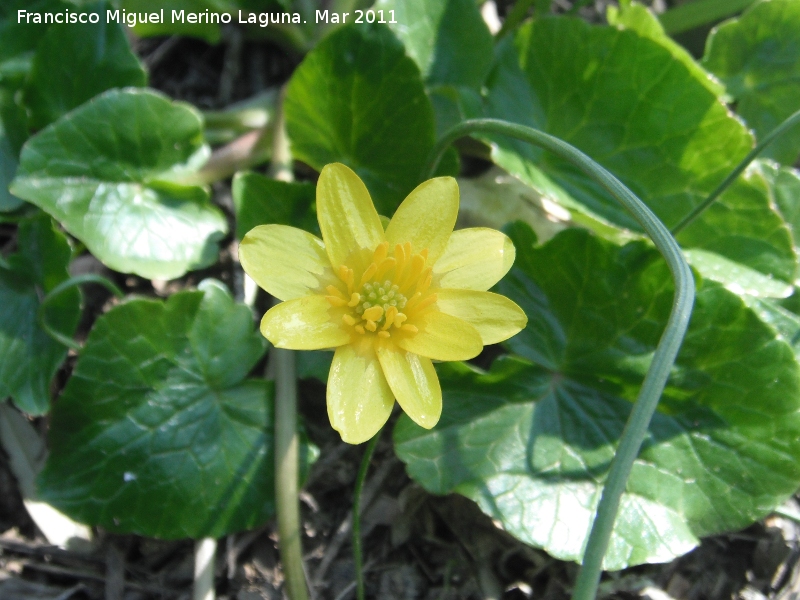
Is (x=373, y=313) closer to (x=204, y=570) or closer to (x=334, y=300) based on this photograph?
(x=334, y=300)

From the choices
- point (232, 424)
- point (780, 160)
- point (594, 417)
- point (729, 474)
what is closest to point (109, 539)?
point (232, 424)

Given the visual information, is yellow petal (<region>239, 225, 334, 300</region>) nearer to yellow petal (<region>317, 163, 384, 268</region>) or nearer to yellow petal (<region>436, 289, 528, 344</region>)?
yellow petal (<region>317, 163, 384, 268</region>)

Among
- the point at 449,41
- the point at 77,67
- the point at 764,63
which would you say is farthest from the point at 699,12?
the point at 77,67

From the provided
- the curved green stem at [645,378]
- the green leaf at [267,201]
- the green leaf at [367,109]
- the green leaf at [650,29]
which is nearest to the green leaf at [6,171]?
the green leaf at [267,201]

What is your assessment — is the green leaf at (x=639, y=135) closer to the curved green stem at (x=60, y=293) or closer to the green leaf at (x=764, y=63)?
the green leaf at (x=764, y=63)

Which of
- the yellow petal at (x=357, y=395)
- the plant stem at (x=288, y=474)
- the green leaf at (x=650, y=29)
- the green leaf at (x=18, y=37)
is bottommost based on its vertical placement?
the plant stem at (x=288, y=474)

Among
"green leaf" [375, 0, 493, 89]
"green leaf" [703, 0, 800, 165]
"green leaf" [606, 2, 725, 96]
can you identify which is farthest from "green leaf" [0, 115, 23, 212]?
"green leaf" [703, 0, 800, 165]
